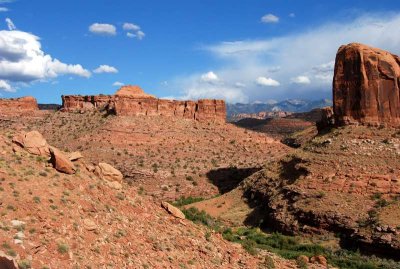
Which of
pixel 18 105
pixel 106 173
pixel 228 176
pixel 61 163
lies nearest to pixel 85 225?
pixel 61 163

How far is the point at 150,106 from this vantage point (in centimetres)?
5569

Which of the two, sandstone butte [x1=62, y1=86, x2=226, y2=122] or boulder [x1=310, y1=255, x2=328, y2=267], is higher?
sandstone butte [x1=62, y1=86, x2=226, y2=122]

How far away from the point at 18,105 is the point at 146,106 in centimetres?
2646

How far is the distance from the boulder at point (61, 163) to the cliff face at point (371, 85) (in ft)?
82.3

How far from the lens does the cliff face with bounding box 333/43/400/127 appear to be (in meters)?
33.6

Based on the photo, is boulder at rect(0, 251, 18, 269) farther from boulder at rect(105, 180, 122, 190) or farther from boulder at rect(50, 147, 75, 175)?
boulder at rect(105, 180, 122, 190)

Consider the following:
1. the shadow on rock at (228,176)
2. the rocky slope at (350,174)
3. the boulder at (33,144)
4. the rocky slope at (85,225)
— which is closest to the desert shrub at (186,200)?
the shadow on rock at (228,176)

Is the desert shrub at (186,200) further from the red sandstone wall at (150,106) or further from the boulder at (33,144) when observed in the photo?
the boulder at (33,144)

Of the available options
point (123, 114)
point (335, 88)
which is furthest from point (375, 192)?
point (123, 114)

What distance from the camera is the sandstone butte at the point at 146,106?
5466 cm

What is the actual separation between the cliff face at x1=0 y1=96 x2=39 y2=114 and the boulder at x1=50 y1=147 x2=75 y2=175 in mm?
57398

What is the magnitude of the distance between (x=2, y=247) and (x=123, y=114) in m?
43.9

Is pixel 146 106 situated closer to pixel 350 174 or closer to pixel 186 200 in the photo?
pixel 186 200

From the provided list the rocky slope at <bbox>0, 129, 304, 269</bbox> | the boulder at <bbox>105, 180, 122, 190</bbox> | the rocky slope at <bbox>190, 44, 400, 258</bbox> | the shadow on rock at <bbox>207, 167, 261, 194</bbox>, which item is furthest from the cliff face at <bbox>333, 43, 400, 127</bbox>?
the boulder at <bbox>105, 180, 122, 190</bbox>
